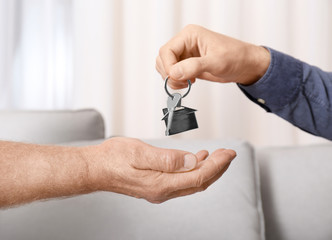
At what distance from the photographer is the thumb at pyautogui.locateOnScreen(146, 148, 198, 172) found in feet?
2.16

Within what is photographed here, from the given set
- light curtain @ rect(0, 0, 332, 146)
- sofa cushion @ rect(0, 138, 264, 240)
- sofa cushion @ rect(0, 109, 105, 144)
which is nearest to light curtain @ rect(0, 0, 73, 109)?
light curtain @ rect(0, 0, 332, 146)

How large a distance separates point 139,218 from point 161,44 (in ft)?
3.05

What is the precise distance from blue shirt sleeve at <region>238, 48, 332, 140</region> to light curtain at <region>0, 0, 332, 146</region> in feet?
2.10

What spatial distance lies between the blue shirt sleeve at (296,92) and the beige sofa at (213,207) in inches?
4.1

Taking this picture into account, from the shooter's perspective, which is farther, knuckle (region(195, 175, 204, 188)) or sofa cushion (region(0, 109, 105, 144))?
sofa cushion (region(0, 109, 105, 144))

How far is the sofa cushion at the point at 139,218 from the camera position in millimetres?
879

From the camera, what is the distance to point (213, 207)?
0.91 metres

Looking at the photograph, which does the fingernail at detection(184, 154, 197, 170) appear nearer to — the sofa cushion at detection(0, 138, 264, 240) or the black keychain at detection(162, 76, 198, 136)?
the black keychain at detection(162, 76, 198, 136)

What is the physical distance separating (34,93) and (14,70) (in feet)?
0.53

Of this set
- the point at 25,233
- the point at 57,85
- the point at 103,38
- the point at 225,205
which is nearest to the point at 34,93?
the point at 57,85

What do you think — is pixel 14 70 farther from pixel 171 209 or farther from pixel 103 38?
pixel 171 209

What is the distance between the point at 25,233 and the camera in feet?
2.91

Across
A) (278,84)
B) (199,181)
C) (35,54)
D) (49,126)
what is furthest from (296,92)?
(35,54)

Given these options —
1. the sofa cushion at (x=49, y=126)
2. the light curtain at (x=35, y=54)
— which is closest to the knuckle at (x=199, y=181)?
the sofa cushion at (x=49, y=126)
